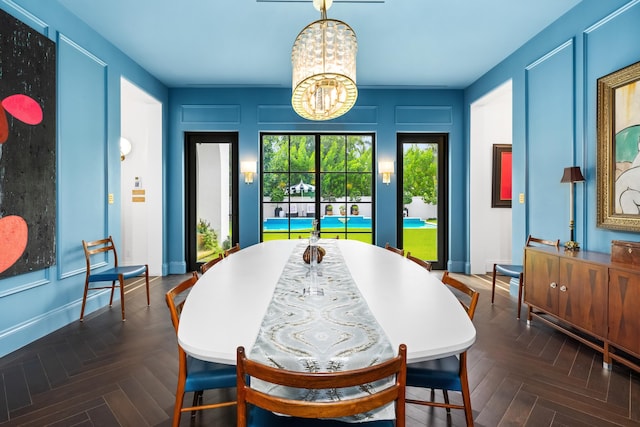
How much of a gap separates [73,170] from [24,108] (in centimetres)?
72

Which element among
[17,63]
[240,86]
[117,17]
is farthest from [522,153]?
[17,63]

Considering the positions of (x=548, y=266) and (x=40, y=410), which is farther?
(x=548, y=266)

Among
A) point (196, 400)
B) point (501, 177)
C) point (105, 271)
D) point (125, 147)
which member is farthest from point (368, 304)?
point (125, 147)

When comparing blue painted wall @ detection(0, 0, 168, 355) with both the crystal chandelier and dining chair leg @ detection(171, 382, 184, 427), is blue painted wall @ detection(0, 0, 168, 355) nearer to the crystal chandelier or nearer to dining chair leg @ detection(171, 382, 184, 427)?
dining chair leg @ detection(171, 382, 184, 427)

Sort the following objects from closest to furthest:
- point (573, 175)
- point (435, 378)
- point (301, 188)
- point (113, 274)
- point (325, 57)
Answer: point (435, 378) → point (325, 57) → point (573, 175) → point (113, 274) → point (301, 188)

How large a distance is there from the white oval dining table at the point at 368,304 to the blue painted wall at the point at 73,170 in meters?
1.91

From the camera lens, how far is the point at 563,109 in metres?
3.08

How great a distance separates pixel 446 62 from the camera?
13.4 feet

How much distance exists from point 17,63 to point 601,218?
516 cm

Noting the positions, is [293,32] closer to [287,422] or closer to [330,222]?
[330,222]

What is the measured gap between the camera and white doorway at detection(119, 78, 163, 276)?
473 centimetres

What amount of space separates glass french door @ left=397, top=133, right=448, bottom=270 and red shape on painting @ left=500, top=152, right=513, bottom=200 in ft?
2.87

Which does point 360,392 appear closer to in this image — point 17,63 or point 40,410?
point 40,410

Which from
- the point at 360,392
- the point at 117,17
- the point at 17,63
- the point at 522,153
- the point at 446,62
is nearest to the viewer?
the point at 360,392
